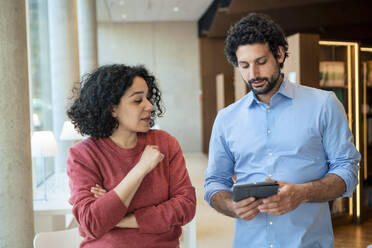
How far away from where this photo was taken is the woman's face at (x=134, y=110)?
1897mm

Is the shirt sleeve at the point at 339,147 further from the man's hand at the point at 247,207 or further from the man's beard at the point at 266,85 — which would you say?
the man's hand at the point at 247,207

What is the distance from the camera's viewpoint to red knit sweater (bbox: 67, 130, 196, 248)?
1.75 meters

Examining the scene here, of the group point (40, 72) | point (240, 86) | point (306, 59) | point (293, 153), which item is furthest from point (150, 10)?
point (293, 153)

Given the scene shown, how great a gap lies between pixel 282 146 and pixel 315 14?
350 inches

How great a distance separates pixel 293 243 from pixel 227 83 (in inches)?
365

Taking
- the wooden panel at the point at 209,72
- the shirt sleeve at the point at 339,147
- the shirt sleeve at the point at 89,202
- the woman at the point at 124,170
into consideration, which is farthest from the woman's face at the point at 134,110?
the wooden panel at the point at 209,72

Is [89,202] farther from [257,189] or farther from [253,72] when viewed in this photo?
[253,72]

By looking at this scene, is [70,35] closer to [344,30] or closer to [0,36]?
[0,36]

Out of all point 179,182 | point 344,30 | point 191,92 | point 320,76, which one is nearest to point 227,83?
point 344,30

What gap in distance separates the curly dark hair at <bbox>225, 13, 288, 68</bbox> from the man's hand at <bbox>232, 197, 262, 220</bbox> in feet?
2.24

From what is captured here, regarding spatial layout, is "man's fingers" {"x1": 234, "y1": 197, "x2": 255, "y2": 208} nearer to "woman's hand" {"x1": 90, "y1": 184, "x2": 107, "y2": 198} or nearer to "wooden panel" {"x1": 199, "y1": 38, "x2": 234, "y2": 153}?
"woman's hand" {"x1": 90, "y1": 184, "x2": 107, "y2": 198}

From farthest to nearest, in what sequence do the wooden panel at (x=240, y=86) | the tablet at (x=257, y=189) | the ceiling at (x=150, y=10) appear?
the ceiling at (x=150, y=10)
the wooden panel at (x=240, y=86)
the tablet at (x=257, y=189)

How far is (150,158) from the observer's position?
5.99 feet

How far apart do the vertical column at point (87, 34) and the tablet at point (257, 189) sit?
8.77 meters
